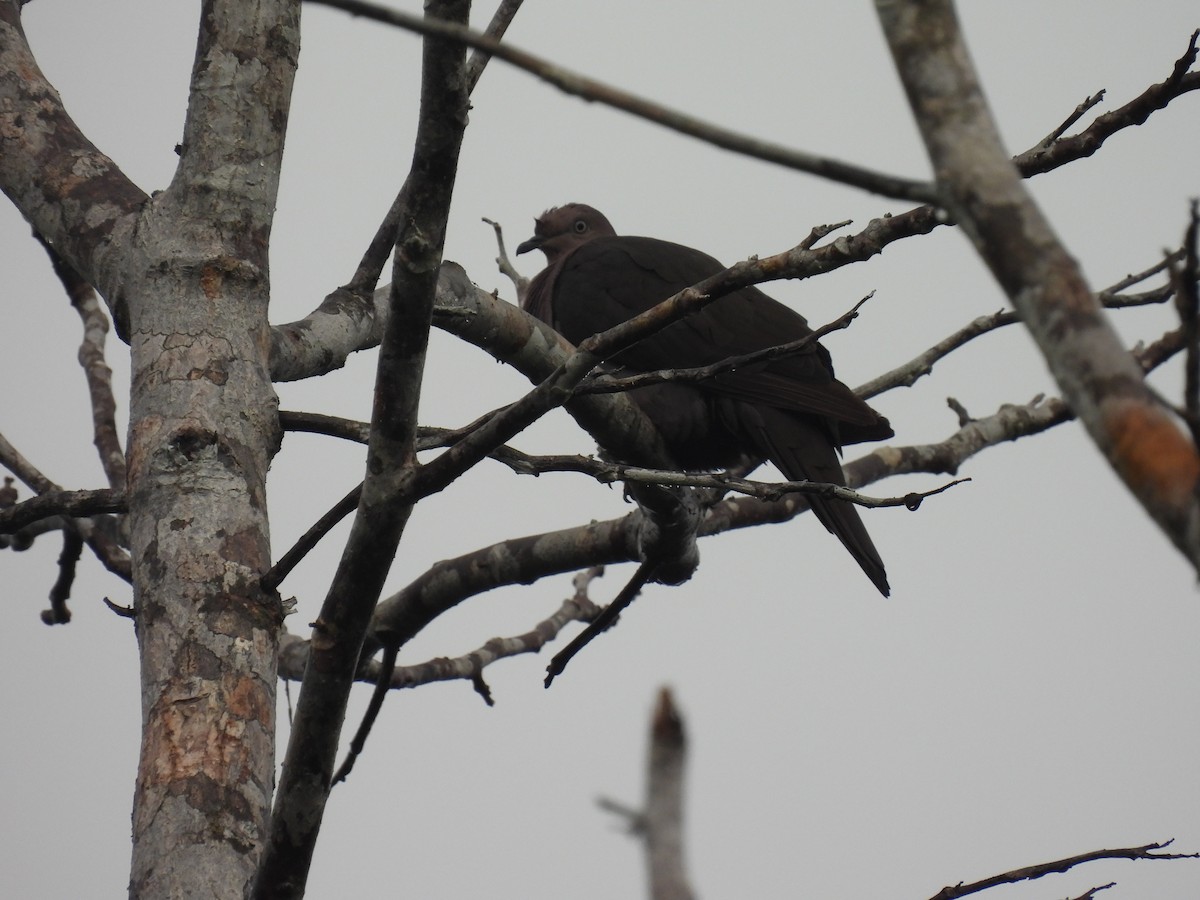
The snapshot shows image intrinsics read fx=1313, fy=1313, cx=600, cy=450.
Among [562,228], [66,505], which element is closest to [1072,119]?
[66,505]

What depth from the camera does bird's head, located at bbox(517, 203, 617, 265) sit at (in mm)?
6273

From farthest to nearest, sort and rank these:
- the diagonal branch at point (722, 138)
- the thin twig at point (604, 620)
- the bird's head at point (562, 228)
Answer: the bird's head at point (562, 228) → the thin twig at point (604, 620) → the diagonal branch at point (722, 138)

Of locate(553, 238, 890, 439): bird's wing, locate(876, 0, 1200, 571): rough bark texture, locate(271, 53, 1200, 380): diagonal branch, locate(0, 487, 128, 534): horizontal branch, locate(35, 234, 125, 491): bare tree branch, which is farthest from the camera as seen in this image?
locate(553, 238, 890, 439): bird's wing

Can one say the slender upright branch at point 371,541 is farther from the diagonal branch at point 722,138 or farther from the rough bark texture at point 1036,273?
the rough bark texture at point 1036,273

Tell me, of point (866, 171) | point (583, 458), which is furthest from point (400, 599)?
point (866, 171)

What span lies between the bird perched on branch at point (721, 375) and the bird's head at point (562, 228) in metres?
0.89

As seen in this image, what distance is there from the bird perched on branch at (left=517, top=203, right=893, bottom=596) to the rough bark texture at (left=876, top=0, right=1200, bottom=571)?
8.90 ft

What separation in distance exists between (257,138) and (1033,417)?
2.89 meters

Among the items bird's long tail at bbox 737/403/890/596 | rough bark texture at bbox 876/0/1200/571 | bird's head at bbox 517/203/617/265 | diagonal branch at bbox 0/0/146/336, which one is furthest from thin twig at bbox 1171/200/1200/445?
bird's head at bbox 517/203/617/265

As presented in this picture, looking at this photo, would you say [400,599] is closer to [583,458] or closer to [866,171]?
[583,458]

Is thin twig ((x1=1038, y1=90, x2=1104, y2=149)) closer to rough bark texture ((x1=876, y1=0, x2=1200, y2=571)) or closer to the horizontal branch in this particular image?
rough bark texture ((x1=876, y1=0, x2=1200, y2=571))

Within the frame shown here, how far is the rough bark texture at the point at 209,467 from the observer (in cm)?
192

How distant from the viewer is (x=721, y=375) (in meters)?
3.98

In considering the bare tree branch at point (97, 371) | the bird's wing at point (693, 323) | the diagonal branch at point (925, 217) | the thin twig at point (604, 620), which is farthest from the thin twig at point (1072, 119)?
the bare tree branch at point (97, 371)
